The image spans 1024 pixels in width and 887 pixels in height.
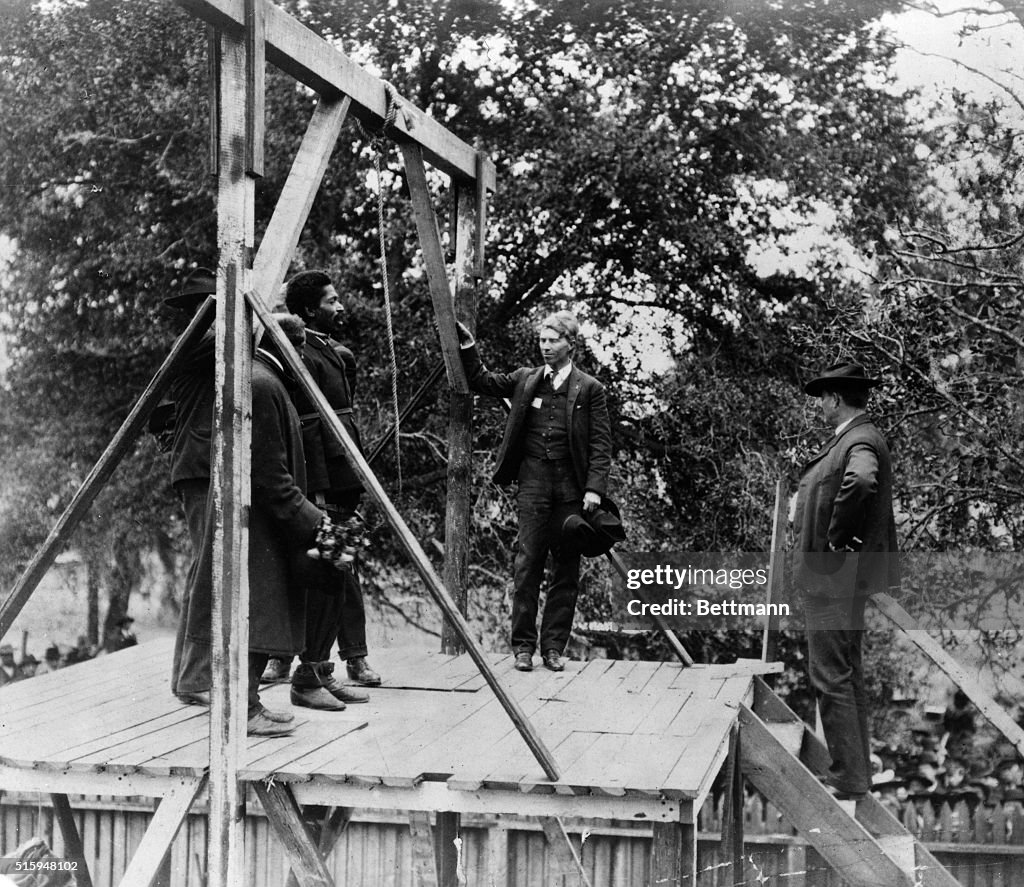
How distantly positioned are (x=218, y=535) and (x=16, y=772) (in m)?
1.08

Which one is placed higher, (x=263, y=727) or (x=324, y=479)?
(x=324, y=479)

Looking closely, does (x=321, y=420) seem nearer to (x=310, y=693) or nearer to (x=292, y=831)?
(x=310, y=693)

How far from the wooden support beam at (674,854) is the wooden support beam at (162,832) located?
148 centimetres

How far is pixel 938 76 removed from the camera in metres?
8.48

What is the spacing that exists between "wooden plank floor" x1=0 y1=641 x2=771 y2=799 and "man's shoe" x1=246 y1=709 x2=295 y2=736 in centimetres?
5

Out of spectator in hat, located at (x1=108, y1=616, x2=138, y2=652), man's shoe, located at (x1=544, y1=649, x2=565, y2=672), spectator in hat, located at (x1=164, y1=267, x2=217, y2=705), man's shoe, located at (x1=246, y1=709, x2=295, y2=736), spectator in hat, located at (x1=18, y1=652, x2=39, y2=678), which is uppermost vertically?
spectator in hat, located at (x1=164, y1=267, x2=217, y2=705)

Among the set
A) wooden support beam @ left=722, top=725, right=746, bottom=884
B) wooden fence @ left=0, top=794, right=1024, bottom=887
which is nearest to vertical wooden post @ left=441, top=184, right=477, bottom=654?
wooden support beam @ left=722, top=725, right=746, bottom=884

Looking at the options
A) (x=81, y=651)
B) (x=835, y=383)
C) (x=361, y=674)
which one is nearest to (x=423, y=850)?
(x=361, y=674)

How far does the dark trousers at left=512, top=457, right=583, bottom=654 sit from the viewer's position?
219 inches

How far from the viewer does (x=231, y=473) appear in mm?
3537

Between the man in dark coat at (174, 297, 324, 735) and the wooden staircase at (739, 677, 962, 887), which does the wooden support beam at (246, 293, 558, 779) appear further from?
the wooden staircase at (739, 677, 962, 887)

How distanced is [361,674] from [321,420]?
1.23m

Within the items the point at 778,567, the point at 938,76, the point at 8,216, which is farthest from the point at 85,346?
the point at 938,76

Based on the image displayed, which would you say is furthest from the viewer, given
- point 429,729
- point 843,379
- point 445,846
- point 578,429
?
point 445,846
